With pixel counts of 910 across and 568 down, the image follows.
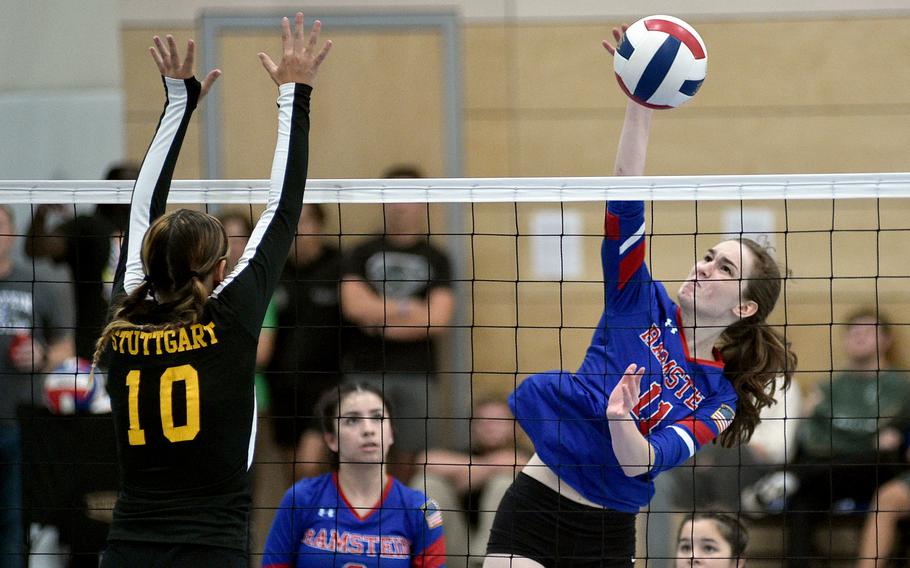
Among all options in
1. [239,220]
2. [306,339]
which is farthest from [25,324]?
[306,339]

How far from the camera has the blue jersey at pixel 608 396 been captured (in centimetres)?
382

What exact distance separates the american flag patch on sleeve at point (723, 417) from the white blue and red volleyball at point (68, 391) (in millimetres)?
2778

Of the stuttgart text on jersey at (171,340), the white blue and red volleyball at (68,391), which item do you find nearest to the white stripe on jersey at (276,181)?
the stuttgart text on jersey at (171,340)

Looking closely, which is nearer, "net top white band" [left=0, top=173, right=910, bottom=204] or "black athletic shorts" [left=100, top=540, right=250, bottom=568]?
"black athletic shorts" [left=100, top=540, right=250, bottom=568]

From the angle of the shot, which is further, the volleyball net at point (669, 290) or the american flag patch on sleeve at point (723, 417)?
the volleyball net at point (669, 290)

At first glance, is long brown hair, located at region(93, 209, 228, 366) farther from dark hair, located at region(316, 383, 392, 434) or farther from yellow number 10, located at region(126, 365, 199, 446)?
dark hair, located at region(316, 383, 392, 434)

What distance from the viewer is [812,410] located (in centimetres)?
636

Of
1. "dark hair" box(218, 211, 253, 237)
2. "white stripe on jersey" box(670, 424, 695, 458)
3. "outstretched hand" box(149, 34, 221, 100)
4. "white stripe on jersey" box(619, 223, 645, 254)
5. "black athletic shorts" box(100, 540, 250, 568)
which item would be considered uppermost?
"outstretched hand" box(149, 34, 221, 100)

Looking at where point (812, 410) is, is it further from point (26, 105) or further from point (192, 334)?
point (26, 105)

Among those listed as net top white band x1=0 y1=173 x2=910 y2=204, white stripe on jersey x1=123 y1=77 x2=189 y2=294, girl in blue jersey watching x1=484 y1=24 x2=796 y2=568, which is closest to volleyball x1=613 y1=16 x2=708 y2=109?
girl in blue jersey watching x1=484 y1=24 x2=796 y2=568

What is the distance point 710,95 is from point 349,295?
8.95 feet

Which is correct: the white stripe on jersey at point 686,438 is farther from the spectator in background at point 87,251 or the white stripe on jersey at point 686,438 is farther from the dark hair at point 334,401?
the spectator in background at point 87,251

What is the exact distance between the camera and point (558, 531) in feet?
12.7

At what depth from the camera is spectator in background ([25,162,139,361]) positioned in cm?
554
